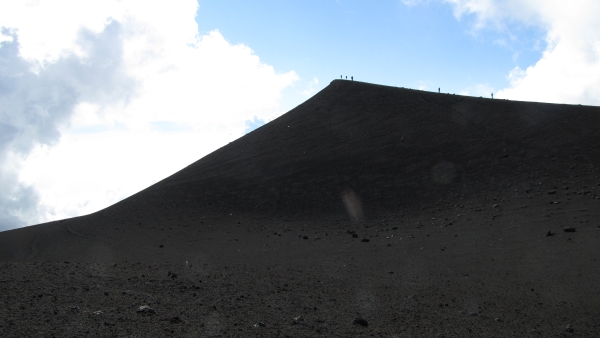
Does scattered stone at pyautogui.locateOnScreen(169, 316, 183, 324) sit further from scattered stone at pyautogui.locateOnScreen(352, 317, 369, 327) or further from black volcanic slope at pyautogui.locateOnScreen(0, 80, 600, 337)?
scattered stone at pyautogui.locateOnScreen(352, 317, 369, 327)

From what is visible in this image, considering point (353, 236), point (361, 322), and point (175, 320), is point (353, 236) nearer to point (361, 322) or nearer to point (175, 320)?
point (361, 322)

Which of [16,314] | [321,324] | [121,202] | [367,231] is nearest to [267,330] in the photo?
[321,324]

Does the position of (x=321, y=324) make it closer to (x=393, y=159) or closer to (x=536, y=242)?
(x=536, y=242)

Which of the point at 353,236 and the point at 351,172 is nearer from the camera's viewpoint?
the point at 353,236

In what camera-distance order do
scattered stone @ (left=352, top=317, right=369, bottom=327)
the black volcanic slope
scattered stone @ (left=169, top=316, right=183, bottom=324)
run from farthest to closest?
the black volcanic slope → scattered stone @ (left=352, top=317, right=369, bottom=327) → scattered stone @ (left=169, top=316, right=183, bottom=324)

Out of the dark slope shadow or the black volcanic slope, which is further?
the dark slope shadow

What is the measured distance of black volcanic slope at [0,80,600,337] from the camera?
9281 mm

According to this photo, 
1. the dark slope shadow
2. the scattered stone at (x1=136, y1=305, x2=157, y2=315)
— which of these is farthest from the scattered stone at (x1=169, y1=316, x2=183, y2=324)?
the dark slope shadow

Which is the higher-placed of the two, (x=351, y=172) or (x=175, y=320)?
(x=351, y=172)

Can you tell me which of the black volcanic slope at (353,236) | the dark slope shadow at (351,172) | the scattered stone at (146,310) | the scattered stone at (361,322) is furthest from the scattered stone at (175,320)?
the dark slope shadow at (351,172)

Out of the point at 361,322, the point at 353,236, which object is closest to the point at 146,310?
the point at 361,322

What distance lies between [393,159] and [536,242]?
10.9 m

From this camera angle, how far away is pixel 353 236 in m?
18.8

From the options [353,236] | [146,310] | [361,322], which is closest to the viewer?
[146,310]
